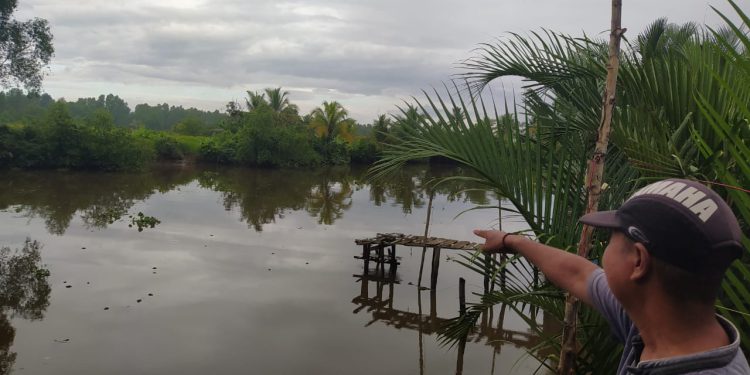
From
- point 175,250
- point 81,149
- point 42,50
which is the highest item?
point 42,50

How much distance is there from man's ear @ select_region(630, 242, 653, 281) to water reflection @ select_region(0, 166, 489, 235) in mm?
14234

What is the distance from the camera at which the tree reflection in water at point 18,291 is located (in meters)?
7.32

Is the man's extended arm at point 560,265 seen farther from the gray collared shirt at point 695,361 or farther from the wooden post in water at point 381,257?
the wooden post in water at point 381,257

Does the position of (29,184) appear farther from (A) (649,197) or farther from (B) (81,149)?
(A) (649,197)

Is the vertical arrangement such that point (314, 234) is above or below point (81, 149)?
below

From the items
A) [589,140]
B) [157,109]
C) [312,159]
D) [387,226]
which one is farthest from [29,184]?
[157,109]

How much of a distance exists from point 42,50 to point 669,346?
31576 mm

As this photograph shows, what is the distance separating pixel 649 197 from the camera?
92cm

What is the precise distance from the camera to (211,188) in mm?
26359

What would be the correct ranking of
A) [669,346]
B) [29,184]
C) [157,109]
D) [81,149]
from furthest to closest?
[157,109] < [81,149] < [29,184] < [669,346]

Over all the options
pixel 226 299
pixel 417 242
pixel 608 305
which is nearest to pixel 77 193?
pixel 226 299

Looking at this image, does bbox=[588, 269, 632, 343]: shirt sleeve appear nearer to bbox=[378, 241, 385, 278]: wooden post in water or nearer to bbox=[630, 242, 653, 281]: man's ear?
bbox=[630, 242, 653, 281]: man's ear

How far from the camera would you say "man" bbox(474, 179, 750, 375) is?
85 centimetres

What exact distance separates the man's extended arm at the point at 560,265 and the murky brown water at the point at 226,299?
1.13 m
